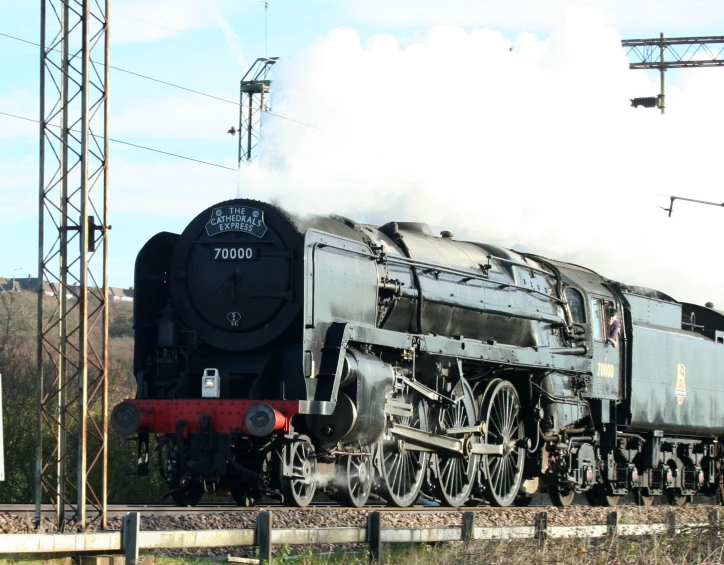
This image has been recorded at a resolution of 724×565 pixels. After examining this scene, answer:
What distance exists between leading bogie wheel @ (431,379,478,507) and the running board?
0.13 meters

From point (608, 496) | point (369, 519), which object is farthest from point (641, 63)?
point (369, 519)

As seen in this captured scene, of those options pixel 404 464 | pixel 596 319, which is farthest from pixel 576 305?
pixel 404 464

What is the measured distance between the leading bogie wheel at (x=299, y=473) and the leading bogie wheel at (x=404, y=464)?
121 centimetres

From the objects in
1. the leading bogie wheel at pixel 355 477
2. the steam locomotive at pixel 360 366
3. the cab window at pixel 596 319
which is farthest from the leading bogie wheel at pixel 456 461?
the cab window at pixel 596 319

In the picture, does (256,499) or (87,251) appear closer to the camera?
(87,251)

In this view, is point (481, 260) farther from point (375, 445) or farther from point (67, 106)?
point (67, 106)

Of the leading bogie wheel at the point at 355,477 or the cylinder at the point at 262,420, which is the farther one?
the leading bogie wheel at the point at 355,477

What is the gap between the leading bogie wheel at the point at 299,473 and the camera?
13.9 metres

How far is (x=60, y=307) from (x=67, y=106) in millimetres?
2453

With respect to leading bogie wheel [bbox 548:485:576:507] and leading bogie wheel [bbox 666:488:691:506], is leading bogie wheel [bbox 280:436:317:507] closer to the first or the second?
leading bogie wheel [bbox 548:485:576:507]

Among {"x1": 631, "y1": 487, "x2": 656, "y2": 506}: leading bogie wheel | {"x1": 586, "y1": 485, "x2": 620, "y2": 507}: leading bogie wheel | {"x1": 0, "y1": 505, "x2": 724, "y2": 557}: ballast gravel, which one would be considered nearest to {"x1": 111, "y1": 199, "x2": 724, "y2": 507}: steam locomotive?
{"x1": 586, "y1": 485, "x2": 620, "y2": 507}: leading bogie wheel

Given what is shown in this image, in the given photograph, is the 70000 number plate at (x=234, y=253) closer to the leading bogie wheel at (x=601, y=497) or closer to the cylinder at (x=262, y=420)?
the cylinder at (x=262, y=420)

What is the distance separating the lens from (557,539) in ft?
40.0

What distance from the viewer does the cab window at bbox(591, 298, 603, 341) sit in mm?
20172
